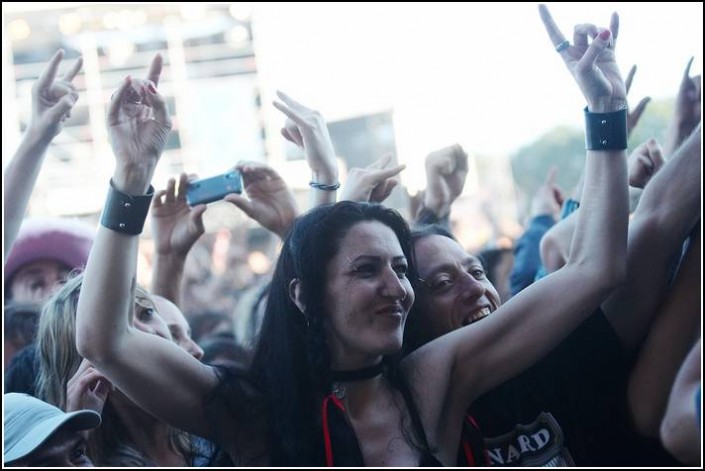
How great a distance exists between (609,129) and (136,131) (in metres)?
0.90

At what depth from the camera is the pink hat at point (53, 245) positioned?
3291 millimetres

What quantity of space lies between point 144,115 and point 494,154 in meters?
31.9

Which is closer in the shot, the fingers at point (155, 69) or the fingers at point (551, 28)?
the fingers at point (551, 28)

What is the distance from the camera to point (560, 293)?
6.57ft

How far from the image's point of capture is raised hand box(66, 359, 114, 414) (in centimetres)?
225

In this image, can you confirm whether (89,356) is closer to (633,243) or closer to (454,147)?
(633,243)

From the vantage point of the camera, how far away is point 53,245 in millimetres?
3307

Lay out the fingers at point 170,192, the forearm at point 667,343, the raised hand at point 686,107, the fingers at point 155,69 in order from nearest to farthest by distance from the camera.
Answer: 1. the forearm at point 667,343
2. the fingers at point 155,69
3. the raised hand at point 686,107
4. the fingers at point 170,192

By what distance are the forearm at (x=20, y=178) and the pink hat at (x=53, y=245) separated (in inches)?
31.5

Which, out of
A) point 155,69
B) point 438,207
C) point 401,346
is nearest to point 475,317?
point 401,346

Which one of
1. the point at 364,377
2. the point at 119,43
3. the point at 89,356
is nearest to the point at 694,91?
the point at 364,377

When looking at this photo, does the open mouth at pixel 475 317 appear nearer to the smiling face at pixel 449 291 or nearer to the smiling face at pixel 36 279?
the smiling face at pixel 449 291

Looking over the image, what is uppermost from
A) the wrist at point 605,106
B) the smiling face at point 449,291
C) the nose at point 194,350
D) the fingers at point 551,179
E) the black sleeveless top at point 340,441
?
the wrist at point 605,106

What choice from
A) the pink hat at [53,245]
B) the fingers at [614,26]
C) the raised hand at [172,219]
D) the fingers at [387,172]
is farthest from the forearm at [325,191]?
the pink hat at [53,245]
